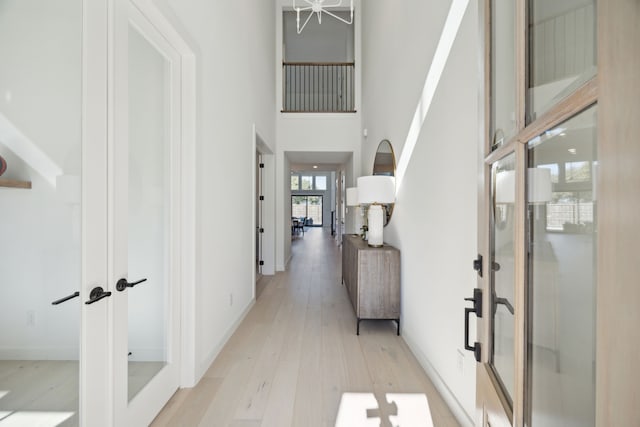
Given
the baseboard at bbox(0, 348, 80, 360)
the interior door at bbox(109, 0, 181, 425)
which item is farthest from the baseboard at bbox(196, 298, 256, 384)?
the baseboard at bbox(0, 348, 80, 360)

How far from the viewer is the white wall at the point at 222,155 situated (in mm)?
2312

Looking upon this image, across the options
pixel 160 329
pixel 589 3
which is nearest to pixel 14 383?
pixel 160 329

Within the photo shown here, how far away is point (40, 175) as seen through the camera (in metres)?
1.13

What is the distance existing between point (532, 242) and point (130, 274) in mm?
1846

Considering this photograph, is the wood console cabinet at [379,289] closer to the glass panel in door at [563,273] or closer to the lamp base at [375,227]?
the lamp base at [375,227]

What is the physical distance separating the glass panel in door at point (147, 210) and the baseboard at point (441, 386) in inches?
73.1

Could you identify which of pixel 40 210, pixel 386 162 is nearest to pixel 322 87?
pixel 386 162

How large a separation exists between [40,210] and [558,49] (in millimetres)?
1649

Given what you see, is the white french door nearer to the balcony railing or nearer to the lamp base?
the lamp base

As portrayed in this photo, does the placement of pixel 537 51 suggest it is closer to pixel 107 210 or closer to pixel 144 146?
pixel 107 210

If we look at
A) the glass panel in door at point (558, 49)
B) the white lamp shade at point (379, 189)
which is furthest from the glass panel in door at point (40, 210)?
the white lamp shade at point (379, 189)

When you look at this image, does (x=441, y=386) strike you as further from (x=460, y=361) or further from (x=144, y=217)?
(x=144, y=217)

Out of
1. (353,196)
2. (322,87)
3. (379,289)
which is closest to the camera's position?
(379,289)

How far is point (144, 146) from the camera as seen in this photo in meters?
1.80
